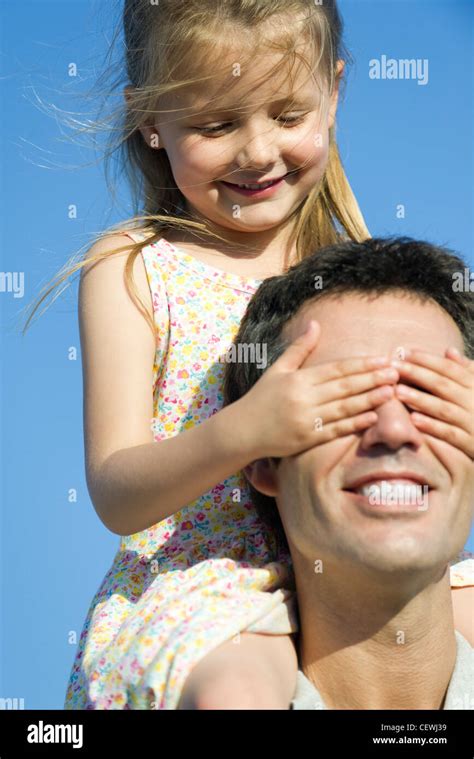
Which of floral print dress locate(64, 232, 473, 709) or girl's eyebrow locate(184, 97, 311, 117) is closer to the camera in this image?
floral print dress locate(64, 232, 473, 709)

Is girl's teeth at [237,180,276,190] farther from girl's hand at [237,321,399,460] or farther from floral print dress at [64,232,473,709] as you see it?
girl's hand at [237,321,399,460]

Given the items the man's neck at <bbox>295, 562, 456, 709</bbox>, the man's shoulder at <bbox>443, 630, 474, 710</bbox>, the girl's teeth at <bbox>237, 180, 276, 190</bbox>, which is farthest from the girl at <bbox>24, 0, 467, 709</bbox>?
the man's shoulder at <bbox>443, 630, 474, 710</bbox>

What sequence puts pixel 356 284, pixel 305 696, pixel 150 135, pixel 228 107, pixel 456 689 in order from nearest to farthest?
pixel 305 696 < pixel 456 689 < pixel 356 284 < pixel 228 107 < pixel 150 135

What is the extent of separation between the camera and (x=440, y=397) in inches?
113

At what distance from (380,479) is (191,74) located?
177 cm

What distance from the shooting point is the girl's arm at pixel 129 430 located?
304 cm

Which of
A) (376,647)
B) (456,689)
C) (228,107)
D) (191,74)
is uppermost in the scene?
(191,74)

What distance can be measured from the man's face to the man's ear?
0.05m

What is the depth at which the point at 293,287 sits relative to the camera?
3.24 meters

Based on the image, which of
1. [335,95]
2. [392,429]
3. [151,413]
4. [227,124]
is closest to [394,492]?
[392,429]

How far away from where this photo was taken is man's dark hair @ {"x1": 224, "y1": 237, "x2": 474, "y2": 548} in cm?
312

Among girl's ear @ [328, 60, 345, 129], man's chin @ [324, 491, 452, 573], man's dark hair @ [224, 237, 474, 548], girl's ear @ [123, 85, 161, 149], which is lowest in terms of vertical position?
man's chin @ [324, 491, 452, 573]

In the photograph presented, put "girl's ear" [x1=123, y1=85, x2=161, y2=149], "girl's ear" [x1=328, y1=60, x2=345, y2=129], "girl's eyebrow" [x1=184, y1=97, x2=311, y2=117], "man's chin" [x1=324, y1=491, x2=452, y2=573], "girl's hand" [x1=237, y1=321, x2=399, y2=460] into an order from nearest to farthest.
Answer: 1. "man's chin" [x1=324, y1=491, x2=452, y2=573]
2. "girl's hand" [x1=237, y1=321, x2=399, y2=460]
3. "girl's eyebrow" [x1=184, y1=97, x2=311, y2=117]
4. "girl's ear" [x1=123, y1=85, x2=161, y2=149]
5. "girl's ear" [x1=328, y1=60, x2=345, y2=129]

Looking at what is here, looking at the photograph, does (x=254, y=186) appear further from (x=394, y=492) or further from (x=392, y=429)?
(x=394, y=492)
